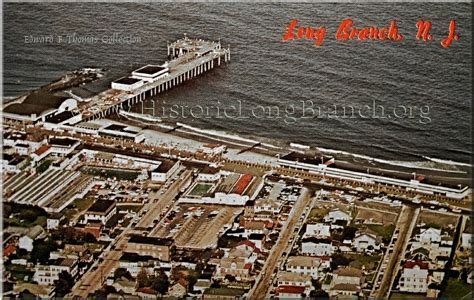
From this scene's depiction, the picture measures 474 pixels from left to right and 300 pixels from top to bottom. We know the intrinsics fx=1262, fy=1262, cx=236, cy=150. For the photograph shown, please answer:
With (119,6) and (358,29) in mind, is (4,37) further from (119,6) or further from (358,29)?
(358,29)

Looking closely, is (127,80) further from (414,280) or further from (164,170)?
(414,280)

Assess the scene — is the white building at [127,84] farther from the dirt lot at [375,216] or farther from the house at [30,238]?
the dirt lot at [375,216]

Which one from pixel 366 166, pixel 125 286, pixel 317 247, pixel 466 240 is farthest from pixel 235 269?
pixel 466 240

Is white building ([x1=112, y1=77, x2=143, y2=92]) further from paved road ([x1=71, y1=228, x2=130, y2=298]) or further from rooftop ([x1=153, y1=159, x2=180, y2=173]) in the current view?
paved road ([x1=71, y1=228, x2=130, y2=298])

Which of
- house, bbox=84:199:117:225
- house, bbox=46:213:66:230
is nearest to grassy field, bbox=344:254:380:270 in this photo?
house, bbox=84:199:117:225

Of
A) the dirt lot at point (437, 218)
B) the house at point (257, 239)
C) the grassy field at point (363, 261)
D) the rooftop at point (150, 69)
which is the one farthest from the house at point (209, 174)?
the dirt lot at point (437, 218)
